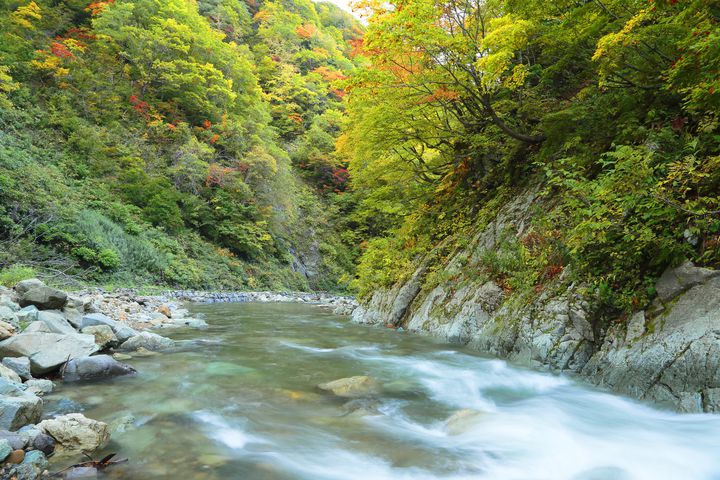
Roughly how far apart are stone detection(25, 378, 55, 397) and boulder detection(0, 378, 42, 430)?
0.55 m

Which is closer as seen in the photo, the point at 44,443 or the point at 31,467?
the point at 31,467

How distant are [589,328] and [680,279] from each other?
1050 millimetres

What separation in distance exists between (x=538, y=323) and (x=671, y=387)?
175 centimetres

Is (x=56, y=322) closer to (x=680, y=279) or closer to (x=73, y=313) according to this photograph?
(x=73, y=313)

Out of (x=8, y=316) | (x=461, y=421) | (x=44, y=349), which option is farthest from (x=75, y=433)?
(x=8, y=316)

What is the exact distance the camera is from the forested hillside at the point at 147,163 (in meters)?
13.8

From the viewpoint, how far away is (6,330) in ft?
14.9

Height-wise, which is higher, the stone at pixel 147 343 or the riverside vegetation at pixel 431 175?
the riverside vegetation at pixel 431 175

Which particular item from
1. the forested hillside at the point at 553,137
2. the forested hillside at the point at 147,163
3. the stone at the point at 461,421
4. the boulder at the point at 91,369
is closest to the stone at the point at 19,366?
the boulder at the point at 91,369

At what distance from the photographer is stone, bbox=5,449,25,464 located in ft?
7.74

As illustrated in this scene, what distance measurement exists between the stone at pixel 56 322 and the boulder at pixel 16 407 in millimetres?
2226

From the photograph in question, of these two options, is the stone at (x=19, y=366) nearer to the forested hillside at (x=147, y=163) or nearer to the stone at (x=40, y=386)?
the stone at (x=40, y=386)

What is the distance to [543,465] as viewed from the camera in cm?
293

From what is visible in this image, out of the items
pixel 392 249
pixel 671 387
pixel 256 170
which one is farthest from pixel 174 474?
pixel 256 170
